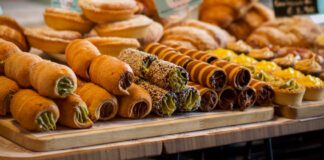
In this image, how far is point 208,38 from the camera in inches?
126

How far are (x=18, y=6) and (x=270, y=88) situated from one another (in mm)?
2609

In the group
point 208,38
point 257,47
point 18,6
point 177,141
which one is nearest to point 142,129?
point 177,141

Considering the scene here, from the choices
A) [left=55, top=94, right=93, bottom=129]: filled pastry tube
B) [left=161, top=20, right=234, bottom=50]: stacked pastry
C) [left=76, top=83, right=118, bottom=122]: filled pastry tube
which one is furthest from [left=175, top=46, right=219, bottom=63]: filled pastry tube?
[left=55, top=94, right=93, bottom=129]: filled pastry tube

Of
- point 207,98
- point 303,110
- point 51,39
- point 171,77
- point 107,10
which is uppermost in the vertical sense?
point 107,10

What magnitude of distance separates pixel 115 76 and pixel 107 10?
87 centimetres

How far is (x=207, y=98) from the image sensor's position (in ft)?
7.48

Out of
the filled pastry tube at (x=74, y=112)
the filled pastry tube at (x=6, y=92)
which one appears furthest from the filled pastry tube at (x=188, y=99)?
the filled pastry tube at (x=6, y=92)

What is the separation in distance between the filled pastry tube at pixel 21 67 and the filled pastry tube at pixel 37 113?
0.43 feet

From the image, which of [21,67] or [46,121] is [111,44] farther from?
[46,121]

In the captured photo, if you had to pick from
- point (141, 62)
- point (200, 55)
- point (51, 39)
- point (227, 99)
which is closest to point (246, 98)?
point (227, 99)

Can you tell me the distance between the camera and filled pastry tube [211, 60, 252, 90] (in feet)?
7.48

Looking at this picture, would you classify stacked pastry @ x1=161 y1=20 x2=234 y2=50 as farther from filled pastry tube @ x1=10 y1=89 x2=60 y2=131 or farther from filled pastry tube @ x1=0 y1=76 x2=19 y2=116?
filled pastry tube @ x1=10 y1=89 x2=60 y2=131

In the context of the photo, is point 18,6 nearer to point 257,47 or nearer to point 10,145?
point 257,47

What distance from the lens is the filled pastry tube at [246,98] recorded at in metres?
2.32
